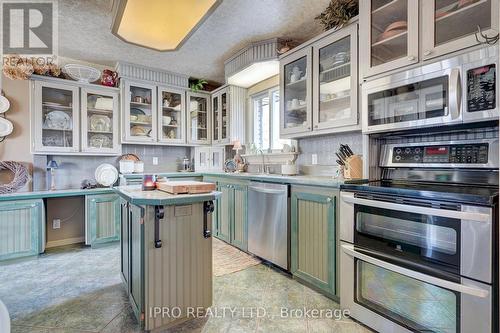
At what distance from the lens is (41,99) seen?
326cm

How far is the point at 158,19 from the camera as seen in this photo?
6.09 ft

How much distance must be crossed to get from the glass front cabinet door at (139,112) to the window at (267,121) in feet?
5.28

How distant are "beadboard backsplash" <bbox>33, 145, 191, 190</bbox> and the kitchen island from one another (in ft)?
7.72

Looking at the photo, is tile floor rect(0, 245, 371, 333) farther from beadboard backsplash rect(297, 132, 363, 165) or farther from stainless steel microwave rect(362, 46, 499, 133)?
stainless steel microwave rect(362, 46, 499, 133)

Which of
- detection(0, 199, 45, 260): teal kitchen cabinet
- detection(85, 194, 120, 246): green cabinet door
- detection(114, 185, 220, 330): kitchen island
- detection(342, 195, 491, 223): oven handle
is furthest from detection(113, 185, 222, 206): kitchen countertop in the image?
detection(0, 199, 45, 260): teal kitchen cabinet

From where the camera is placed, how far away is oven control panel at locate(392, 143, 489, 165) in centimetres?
157

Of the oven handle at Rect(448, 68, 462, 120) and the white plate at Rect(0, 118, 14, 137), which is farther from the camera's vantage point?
the white plate at Rect(0, 118, 14, 137)

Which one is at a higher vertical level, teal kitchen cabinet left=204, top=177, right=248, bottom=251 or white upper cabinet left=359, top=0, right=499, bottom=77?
white upper cabinet left=359, top=0, right=499, bottom=77

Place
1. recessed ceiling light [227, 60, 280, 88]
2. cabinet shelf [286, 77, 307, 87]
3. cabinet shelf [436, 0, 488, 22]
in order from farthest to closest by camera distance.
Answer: recessed ceiling light [227, 60, 280, 88] → cabinet shelf [286, 77, 307, 87] → cabinet shelf [436, 0, 488, 22]

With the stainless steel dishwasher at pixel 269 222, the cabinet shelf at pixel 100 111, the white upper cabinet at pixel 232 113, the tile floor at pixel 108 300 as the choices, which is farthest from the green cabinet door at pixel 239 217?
the cabinet shelf at pixel 100 111

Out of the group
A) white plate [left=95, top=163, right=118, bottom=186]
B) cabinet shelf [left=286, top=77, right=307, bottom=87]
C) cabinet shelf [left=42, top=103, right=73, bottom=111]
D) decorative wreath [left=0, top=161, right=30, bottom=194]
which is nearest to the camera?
cabinet shelf [left=286, top=77, right=307, bottom=87]

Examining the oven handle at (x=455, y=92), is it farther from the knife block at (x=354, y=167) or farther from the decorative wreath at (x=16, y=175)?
the decorative wreath at (x=16, y=175)

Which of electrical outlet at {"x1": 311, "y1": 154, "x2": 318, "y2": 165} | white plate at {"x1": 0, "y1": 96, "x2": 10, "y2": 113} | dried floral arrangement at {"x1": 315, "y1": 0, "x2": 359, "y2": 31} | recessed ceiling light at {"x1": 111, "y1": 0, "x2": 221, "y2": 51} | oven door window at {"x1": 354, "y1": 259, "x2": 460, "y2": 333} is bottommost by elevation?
oven door window at {"x1": 354, "y1": 259, "x2": 460, "y2": 333}

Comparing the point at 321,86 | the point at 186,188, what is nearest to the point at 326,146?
the point at 321,86
